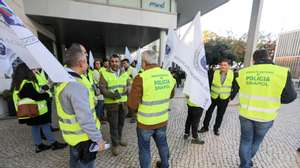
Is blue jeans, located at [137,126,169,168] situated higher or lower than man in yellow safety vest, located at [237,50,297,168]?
lower

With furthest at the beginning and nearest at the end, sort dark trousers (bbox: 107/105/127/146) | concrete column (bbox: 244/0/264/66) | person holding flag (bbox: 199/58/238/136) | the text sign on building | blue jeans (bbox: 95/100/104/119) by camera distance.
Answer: the text sign on building < concrete column (bbox: 244/0/264/66) < blue jeans (bbox: 95/100/104/119) < person holding flag (bbox: 199/58/238/136) < dark trousers (bbox: 107/105/127/146)

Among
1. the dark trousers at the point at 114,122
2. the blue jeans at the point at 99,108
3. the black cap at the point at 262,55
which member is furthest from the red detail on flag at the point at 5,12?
the blue jeans at the point at 99,108

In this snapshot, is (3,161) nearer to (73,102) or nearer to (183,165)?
(73,102)

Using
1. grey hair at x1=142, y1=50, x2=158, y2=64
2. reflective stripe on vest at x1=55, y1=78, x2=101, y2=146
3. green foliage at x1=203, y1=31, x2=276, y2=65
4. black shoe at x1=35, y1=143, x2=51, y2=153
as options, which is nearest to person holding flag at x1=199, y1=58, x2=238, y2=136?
grey hair at x1=142, y1=50, x2=158, y2=64

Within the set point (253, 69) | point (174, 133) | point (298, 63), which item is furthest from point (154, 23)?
point (298, 63)

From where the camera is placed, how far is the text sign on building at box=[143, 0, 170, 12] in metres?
8.19

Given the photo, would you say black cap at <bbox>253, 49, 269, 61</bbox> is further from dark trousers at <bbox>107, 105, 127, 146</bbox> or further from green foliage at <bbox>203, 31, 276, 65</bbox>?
green foliage at <bbox>203, 31, 276, 65</bbox>

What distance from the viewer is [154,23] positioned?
8500mm

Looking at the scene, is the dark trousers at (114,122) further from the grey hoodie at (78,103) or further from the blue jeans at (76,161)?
the grey hoodie at (78,103)

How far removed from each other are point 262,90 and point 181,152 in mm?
1742

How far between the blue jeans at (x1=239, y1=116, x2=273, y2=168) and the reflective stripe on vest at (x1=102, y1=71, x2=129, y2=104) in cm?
189

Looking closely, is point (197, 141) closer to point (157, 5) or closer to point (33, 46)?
point (33, 46)

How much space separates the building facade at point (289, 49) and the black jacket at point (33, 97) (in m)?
32.0

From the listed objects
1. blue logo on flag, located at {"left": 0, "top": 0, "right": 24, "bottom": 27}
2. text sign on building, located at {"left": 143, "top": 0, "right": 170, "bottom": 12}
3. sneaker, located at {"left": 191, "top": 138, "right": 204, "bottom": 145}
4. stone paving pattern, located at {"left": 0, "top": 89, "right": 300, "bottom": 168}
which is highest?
text sign on building, located at {"left": 143, "top": 0, "right": 170, "bottom": 12}
